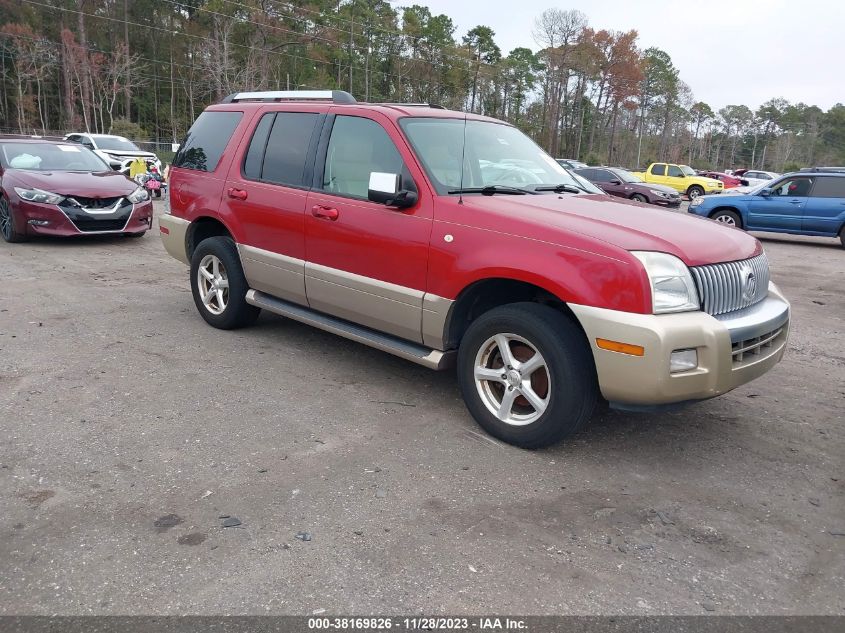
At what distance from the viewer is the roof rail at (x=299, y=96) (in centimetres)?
510

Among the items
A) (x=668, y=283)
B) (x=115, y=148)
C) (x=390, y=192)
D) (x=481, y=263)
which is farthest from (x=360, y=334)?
(x=115, y=148)

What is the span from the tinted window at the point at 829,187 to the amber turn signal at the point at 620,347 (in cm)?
1399

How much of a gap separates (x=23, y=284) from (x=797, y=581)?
788 cm

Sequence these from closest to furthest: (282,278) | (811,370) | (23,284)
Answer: (282,278) < (811,370) < (23,284)

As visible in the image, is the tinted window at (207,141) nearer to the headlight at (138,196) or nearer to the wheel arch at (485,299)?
the wheel arch at (485,299)

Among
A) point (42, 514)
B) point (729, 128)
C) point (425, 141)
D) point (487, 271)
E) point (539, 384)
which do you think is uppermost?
point (729, 128)

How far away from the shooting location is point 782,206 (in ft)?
49.0

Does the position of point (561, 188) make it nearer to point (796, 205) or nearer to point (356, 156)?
point (356, 156)

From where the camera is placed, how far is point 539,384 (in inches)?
149

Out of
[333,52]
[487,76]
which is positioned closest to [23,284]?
[333,52]

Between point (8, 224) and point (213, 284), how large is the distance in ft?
19.7

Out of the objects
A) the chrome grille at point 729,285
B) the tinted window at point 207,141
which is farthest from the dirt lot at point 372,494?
the tinted window at point 207,141

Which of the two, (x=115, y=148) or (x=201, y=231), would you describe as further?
(x=115, y=148)

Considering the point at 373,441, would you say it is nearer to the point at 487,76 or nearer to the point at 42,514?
the point at 42,514
